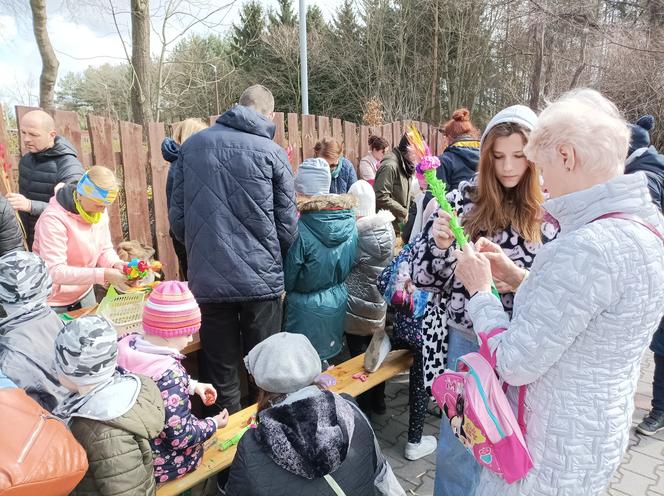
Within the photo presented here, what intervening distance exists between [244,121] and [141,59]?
7.39m

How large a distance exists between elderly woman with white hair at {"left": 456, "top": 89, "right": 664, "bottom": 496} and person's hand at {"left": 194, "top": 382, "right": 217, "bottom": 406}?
1407 millimetres

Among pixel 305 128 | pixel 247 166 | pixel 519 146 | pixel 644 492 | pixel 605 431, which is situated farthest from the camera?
pixel 305 128

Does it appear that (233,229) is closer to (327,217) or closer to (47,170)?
(327,217)

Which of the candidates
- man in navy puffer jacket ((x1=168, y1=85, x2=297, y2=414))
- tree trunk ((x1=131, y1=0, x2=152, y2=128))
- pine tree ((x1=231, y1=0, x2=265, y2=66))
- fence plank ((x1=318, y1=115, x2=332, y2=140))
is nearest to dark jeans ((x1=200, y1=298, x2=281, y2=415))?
man in navy puffer jacket ((x1=168, y1=85, x2=297, y2=414))

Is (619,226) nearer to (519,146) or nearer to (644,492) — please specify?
(519,146)

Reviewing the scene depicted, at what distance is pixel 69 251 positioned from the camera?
9.55 ft

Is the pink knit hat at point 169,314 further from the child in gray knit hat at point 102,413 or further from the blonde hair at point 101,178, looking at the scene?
the blonde hair at point 101,178

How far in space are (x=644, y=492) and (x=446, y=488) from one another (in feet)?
4.92

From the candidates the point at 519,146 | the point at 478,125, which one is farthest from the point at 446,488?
the point at 478,125

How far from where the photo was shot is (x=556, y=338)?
1164 millimetres

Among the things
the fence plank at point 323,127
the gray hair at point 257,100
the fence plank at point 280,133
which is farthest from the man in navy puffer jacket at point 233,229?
the fence plank at point 323,127

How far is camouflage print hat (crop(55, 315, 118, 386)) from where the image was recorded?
150 cm

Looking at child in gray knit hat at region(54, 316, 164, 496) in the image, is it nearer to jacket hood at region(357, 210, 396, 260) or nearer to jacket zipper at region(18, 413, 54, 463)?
jacket zipper at region(18, 413, 54, 463)

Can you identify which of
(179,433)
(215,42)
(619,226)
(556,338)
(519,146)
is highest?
(215,42)
